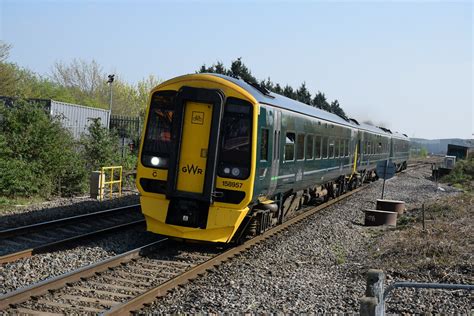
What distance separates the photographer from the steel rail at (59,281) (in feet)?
21.2

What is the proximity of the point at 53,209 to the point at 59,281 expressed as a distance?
25.1 ft


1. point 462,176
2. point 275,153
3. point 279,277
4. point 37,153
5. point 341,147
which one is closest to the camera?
point 279,277

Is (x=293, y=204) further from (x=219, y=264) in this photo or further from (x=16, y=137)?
A: (x=16, y=137)

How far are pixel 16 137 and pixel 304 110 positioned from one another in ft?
29.8

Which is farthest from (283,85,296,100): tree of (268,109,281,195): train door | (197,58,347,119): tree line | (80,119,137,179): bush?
(268,109,281,195): train door

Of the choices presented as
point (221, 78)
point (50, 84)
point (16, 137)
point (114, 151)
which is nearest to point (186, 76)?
point (221, 78)

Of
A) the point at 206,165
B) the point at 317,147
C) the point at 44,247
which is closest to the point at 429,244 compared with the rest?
the point at 206,165

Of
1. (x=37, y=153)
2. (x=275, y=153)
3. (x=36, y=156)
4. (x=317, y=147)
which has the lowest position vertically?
(x=36, y=156)

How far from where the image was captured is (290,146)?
1264 cm

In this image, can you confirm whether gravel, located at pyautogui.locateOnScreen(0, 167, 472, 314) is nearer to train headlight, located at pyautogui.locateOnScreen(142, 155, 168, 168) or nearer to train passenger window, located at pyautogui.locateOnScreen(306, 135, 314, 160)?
train headlight, located at pyautogui.locateOnScreen(142, 155, 168, 168)

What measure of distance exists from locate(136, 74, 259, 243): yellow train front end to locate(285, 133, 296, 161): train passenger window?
94.6 inches

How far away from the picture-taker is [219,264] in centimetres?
933

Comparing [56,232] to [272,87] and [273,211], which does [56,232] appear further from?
[272,87]

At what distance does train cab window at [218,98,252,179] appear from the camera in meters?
10.0
